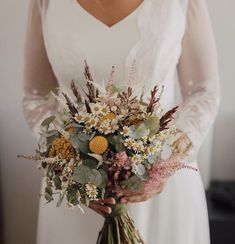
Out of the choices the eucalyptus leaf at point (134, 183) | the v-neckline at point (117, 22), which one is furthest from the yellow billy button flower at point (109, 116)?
the v-neckline at point (117, 22)

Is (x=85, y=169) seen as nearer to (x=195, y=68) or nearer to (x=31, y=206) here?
(x=195, y=68)

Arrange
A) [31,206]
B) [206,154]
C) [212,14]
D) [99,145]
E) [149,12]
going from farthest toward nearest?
[31,206] → [206,154] → [212,14] → [149,12] → [99,145]

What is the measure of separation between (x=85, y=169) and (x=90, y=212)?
408 millimetres

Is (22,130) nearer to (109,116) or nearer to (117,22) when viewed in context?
(117,22)

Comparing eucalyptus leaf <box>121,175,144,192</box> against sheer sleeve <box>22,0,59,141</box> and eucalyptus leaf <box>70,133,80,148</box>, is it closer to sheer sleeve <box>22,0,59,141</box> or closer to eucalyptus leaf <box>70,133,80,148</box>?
eucalyptus leaf <box>70,133,80,148</box>

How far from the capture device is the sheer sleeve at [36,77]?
42.4 inches

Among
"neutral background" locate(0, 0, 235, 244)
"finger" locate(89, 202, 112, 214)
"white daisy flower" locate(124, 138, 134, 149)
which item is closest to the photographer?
"white daisy flower" locate(124, 138, 134, 149)

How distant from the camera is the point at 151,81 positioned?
103cm

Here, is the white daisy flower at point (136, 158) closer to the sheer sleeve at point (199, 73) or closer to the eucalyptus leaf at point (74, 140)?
the eucalyptus leaf at point (74, 140)

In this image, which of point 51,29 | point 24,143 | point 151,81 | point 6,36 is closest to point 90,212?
point 151,81

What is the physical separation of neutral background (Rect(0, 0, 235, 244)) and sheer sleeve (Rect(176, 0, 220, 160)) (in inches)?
19.5

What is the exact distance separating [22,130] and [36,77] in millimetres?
537

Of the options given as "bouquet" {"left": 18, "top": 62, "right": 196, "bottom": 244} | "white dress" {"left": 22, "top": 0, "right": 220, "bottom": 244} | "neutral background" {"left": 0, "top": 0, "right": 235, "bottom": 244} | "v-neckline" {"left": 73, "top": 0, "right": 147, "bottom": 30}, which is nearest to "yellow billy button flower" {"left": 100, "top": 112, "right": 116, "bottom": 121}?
"bouquet" {"left": 18, "top": 62, "right": 196, "bottom": 244}

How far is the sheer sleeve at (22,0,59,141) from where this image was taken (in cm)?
108
